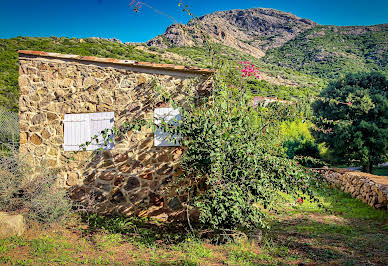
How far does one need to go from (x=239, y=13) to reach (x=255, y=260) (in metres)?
75.8

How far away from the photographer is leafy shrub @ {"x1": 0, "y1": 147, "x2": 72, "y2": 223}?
17.3 ft

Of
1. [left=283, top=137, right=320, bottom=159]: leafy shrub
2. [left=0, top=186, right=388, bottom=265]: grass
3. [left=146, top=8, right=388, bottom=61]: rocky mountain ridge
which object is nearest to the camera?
[left=0, top=186, right=388, bottom=265]: grass

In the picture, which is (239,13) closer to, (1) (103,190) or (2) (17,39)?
(2) (17,39)

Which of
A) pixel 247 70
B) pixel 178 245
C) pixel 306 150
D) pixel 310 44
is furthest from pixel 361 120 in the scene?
pixel 310 44

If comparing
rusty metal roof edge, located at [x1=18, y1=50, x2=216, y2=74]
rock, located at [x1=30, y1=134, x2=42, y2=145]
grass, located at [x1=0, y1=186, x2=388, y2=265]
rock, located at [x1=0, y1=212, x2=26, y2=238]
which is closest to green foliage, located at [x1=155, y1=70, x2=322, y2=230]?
grass, located at [x1=0, y1=186, x2=388, y2=265]

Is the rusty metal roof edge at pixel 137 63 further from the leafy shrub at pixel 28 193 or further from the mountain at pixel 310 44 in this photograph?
the mountain at pixel 310 44

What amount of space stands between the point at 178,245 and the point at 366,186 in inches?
275

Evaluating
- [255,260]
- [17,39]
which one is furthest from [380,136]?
[17,39]

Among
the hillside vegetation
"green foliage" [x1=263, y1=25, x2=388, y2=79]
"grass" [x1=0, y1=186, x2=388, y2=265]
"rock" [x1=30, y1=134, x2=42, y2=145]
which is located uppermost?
"green foliage" [x1=263, y1=25, x2=388, y2=79]

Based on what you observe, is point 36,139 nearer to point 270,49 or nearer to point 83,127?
point 83,127

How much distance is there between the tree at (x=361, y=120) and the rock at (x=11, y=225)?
11998mm

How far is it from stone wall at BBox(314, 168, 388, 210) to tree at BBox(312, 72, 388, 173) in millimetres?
2280

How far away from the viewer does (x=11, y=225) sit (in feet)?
15.5

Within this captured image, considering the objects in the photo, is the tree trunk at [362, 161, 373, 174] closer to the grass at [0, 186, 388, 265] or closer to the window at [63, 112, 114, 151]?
the grass at [0, 186, 388, 265]
